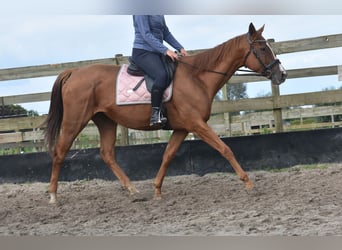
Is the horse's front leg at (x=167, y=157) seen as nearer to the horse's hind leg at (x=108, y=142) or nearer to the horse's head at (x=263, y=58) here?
the horse's hind leg at (x=108, y=142)

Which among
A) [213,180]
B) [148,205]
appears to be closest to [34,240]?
[148,205]

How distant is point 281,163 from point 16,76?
3.96m

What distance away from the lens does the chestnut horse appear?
4.52 m

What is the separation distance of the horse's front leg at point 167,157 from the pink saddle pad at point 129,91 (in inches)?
18.8

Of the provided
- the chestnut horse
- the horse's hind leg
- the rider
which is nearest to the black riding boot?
the rider

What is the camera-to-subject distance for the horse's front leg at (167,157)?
467cm

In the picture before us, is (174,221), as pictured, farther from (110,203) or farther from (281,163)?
(281,163)

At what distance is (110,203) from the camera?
4.54 m

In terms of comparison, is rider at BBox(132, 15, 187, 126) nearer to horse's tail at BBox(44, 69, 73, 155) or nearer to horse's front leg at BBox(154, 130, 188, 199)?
horse's front leg at BBox(154, 130, 188, 199)

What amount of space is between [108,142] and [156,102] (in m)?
1.04

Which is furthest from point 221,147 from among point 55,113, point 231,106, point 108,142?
point 55,113

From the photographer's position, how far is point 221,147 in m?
4.29

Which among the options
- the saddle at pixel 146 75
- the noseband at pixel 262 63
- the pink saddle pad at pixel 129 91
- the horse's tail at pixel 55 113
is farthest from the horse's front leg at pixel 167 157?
the horse's tail at pixel 55 113

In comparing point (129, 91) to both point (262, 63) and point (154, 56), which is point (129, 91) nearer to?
point (154, 56)
